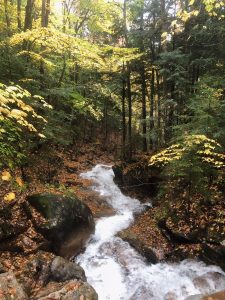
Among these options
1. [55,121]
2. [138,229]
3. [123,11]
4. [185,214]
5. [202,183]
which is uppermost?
[123,11]

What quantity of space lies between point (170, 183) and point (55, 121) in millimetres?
5960

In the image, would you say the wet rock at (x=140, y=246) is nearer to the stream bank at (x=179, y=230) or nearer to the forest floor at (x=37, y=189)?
the stream bank at (x=179, y=230)

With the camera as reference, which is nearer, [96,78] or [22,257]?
[22,257]

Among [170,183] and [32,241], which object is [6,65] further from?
[170,183]

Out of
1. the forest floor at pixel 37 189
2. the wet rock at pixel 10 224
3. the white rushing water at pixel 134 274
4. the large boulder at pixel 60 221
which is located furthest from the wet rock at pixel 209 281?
the wet rock at pixel 10 224

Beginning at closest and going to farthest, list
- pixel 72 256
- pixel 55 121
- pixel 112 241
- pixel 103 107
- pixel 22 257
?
pixel 22 257
pixel 72 256
pixel 112 241
pixel 55 121
pixel 103 107

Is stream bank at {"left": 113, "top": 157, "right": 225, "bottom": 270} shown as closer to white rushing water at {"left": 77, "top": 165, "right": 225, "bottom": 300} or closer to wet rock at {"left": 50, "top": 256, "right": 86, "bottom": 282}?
white rushing water at {"left": 77, "top": 165, "right": 225, "bottom": 300}

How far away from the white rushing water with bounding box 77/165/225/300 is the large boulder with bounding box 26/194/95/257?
51cm

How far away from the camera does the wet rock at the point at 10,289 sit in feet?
21.0

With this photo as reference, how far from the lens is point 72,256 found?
963cm

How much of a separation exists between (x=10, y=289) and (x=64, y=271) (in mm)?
1780

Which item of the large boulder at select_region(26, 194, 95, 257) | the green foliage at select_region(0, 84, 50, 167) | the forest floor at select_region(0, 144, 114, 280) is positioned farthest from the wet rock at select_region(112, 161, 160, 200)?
the green foliage at select_region(0, 84, 50, 167)

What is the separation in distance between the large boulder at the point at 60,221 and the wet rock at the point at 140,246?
137 cm

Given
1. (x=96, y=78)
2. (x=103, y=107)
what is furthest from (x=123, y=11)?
(x=103, y=107)
